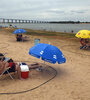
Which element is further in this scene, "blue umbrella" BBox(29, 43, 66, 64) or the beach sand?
"blue umbrella" BBox(29, 43, 66, 64)

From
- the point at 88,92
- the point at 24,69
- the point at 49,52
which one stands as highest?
the point at 49,52

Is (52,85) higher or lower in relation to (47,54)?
lower

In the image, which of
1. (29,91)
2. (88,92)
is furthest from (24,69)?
(88,92)

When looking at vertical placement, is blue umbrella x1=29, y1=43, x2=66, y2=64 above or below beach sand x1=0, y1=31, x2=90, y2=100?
above

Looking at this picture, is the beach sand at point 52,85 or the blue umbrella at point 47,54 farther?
the blue umbrella at point 47,54

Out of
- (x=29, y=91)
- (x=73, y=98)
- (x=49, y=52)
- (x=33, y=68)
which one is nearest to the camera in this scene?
(x=73, y=98)

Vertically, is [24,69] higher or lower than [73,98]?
higher

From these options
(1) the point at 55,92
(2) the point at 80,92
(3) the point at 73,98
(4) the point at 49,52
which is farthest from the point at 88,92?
(4) the point at 49,52

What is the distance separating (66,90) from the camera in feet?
16.5

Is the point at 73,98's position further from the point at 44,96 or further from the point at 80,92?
the point at 44,96

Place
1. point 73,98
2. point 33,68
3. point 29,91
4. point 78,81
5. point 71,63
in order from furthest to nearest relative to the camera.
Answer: point 71,63 → point 33,68 → point 78,81 → point 29,91 → point 73,98

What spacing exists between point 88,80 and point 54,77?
1534 mm

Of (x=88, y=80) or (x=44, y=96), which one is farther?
(x=88, y=80)

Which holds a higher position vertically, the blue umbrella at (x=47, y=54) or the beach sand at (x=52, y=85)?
the blue umbrella at (x=47, y=54)
